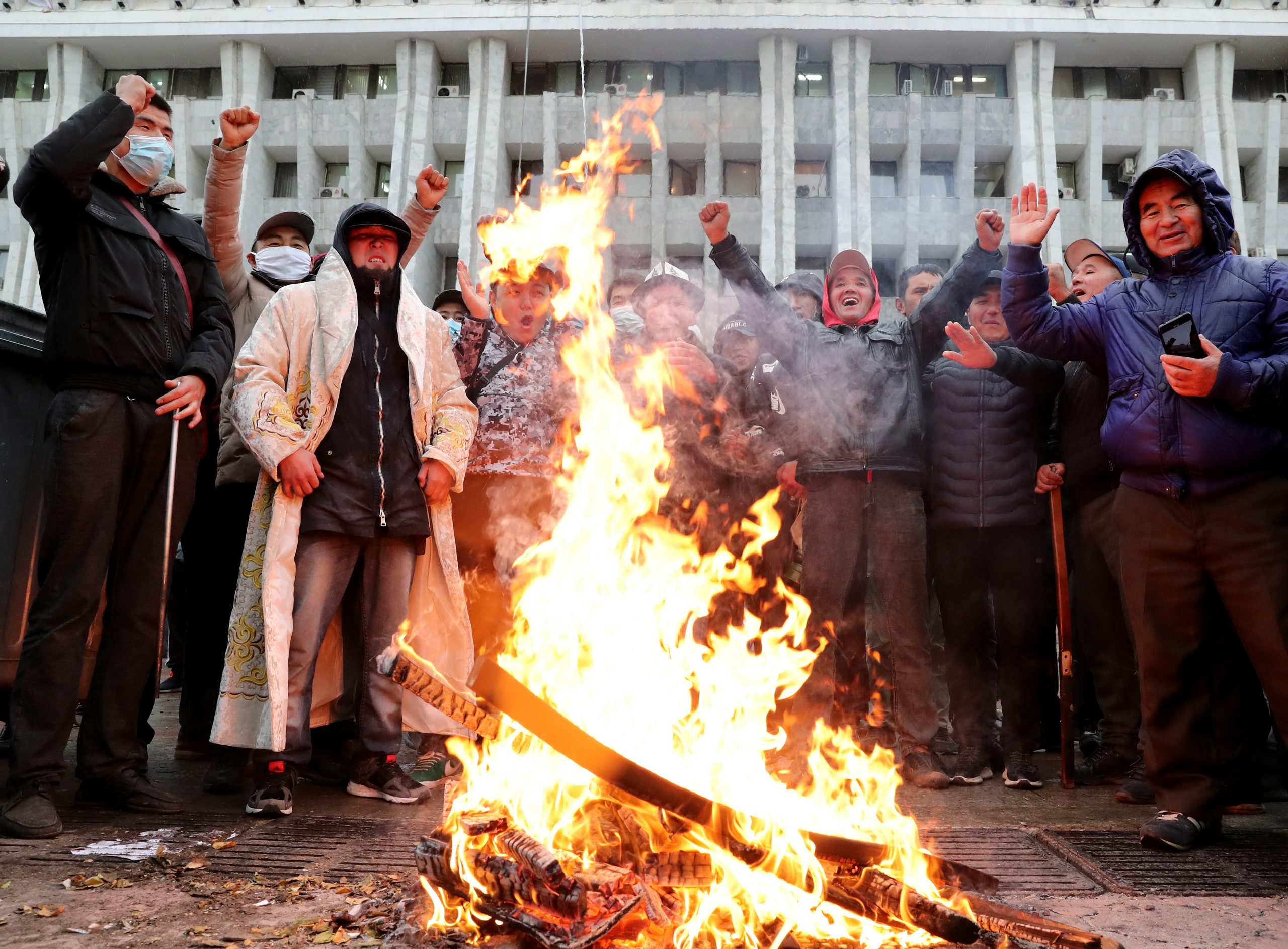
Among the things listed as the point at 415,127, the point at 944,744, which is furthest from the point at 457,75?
the point at 944,744

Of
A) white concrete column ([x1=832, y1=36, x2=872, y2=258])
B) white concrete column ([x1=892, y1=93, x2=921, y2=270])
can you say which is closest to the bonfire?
white concrete column ([x1=832, y1=36, x2=872, y2=258])

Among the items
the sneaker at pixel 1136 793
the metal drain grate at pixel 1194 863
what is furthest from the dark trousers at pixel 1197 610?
the sneaker at pixel 1136 793

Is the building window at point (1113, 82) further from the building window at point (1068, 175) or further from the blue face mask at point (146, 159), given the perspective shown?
the blue face mask at point (146, 159)

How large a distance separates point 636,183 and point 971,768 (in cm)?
1972

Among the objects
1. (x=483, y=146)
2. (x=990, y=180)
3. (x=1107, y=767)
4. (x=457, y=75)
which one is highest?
(x=457, y=75)

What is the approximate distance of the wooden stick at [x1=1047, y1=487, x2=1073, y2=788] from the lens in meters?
4.59

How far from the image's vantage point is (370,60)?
24.3m

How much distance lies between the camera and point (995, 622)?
16.9 feet

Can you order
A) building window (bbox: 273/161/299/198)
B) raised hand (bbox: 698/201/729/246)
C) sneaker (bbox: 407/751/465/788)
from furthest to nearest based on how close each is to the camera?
building window (bbox: 273/161/299/198) → raised hand (bbox: 698/201/729/246) → sneaker (bbox: 407/751/465/788)

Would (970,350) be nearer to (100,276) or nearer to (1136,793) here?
(1136,793)

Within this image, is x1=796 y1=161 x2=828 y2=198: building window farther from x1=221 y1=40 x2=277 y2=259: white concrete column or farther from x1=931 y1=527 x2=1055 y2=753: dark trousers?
x1=931 y1=527 x2=1055 y2=753: dark trousers

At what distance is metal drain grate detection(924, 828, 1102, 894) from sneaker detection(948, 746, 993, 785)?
0.92 m

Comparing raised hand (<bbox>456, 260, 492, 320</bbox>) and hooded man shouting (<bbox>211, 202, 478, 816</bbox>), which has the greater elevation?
raised hand (<bbox>456, 260, 492, 320</bbox>)

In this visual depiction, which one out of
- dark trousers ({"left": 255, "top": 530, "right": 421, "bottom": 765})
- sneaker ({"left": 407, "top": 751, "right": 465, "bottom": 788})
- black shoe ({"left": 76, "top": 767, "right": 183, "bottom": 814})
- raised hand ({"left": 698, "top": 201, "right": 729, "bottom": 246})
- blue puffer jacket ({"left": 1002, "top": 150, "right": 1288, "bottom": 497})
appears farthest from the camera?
raised hand ({"left": 698, "top": 201, "right": 729, "bottom": 246})
